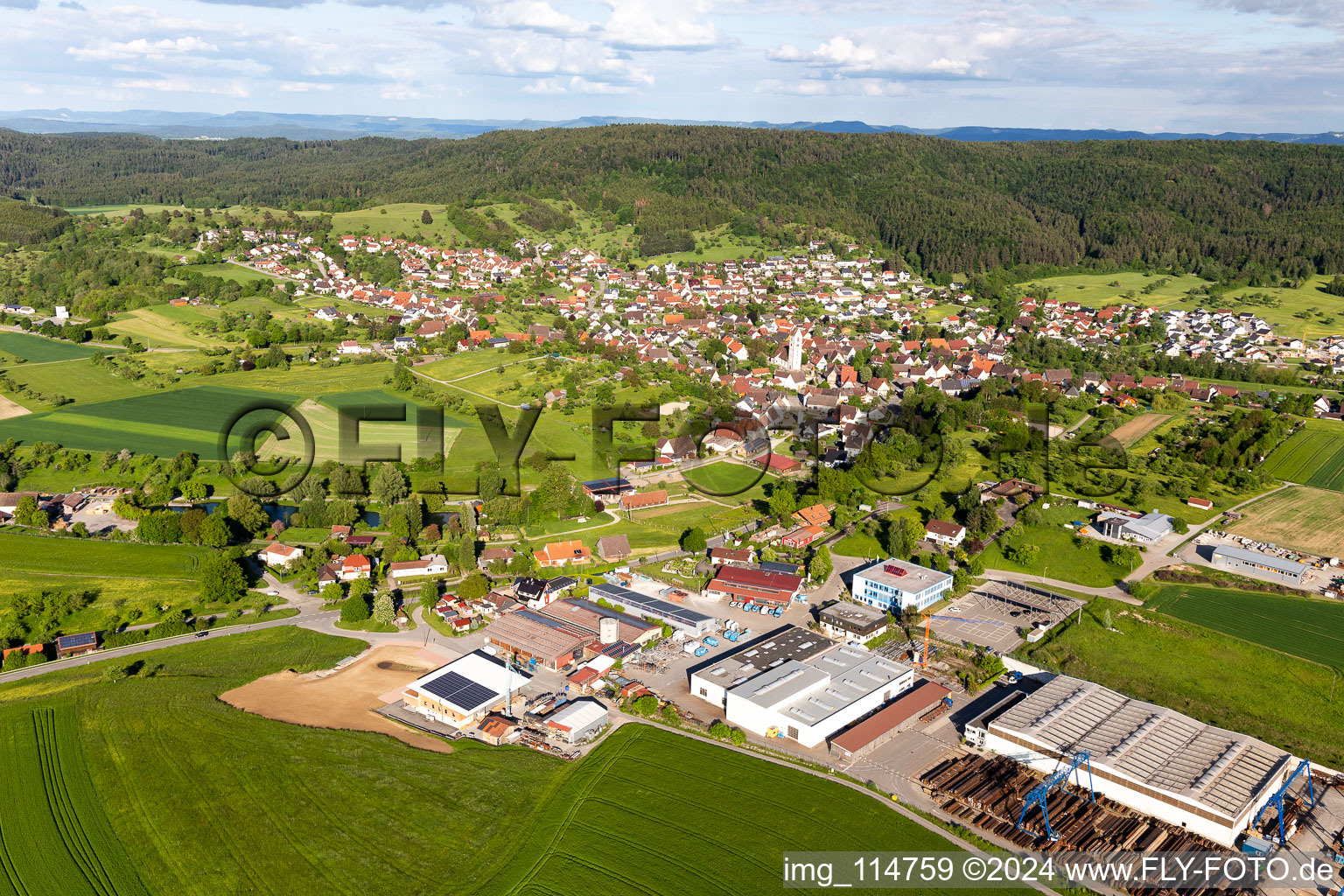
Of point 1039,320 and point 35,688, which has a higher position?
point 1039,320

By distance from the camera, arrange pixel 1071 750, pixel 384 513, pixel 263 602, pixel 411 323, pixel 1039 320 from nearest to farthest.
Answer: pixel 1071 750
pixel 263 602
pixel 384 513
pixel 411 323
pixel 1039 320

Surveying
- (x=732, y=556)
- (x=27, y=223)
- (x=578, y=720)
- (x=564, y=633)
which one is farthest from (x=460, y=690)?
(x=27, y=223)

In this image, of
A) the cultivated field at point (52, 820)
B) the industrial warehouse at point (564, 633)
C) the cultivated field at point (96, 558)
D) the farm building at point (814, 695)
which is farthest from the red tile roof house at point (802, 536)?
the cultivated field at point (52, 820)

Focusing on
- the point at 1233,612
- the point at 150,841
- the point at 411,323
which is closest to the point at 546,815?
the point at 150,841

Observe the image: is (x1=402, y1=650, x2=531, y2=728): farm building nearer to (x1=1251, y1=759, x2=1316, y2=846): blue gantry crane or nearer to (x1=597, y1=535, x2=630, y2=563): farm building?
(x1=597, y1=535, x2=630, y2=563): farm building

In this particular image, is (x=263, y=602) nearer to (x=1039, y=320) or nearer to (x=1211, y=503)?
(x=1211, y=503)

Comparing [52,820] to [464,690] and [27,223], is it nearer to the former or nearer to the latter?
[464,690]
